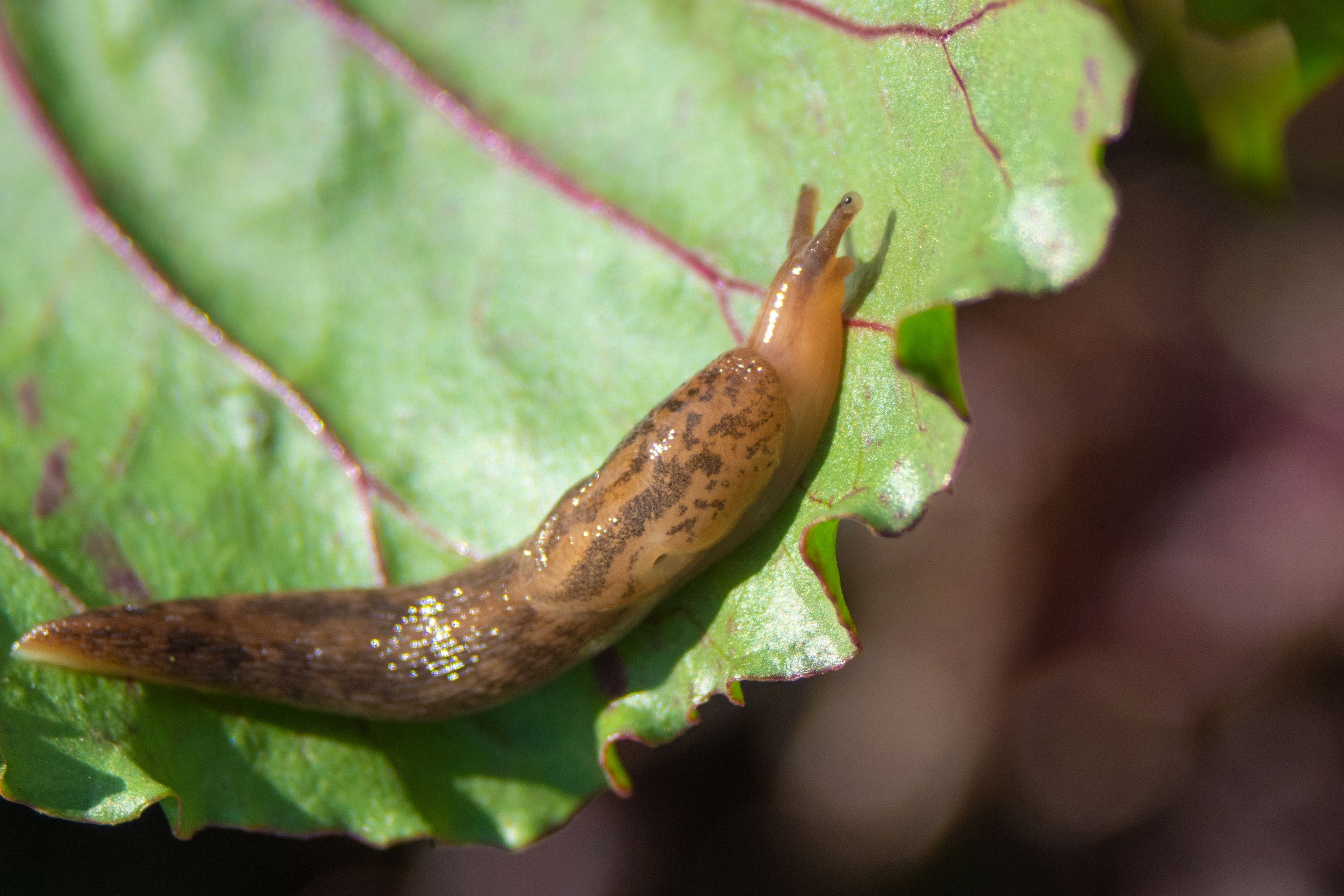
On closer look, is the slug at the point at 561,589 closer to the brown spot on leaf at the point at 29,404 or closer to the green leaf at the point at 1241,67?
the brown spot on leaf at the point at 29,404

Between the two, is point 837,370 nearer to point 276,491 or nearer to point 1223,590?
point 276,491

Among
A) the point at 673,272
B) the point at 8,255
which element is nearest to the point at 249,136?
the point at 8,255

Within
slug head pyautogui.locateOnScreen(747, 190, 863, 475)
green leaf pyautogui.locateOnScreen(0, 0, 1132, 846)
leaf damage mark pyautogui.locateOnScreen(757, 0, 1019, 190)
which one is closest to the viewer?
leaf damage mark pyautogui.locateOnScreen(757, 0, 1019, 190)

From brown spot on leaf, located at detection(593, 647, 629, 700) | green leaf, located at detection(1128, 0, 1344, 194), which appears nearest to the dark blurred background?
green leaf, located at detection(1128, 0, 1344, 194)

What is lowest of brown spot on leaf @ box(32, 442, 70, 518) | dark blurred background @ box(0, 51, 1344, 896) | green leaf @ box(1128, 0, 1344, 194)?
dark blurred background @ box(0, 51, 1344, 896)

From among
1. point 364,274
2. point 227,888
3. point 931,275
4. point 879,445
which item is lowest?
point 227,888

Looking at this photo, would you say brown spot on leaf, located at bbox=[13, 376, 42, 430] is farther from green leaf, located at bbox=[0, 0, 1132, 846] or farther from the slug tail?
the slug tail

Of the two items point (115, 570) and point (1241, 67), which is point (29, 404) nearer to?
point (115, 570)
